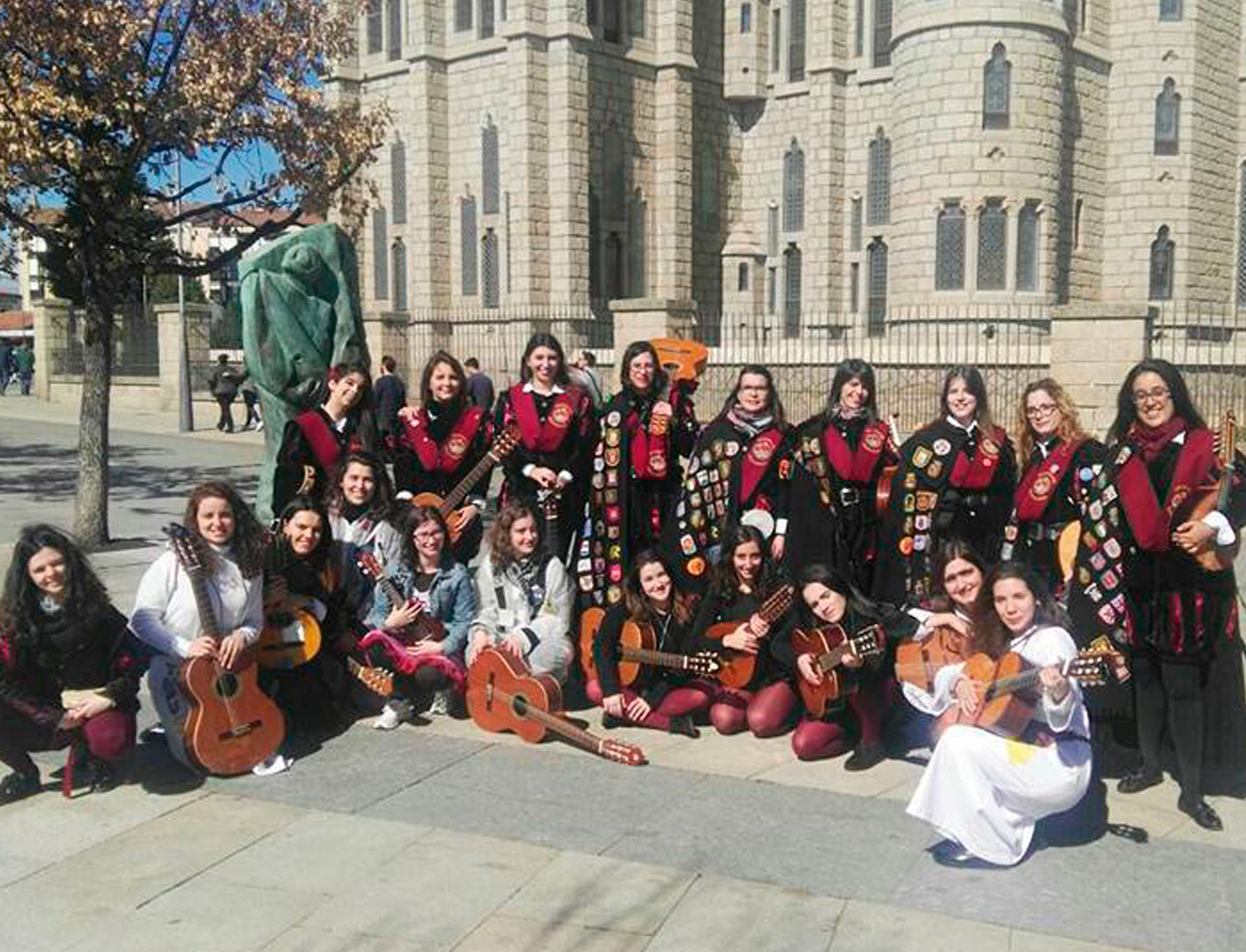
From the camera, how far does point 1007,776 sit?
4289 millimetres

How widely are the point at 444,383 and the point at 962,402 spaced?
269cm

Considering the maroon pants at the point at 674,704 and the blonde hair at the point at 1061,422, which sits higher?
the blonde hair at the point at 1061,422

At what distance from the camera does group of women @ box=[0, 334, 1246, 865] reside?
4770 mm

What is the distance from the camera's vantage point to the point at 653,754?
5.58 meters

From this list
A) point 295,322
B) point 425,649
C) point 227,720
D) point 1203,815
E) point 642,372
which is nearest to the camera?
point 1203,815

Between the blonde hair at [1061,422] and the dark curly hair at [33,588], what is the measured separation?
158 inches

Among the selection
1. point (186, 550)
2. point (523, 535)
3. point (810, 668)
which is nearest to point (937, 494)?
point (810, 668)

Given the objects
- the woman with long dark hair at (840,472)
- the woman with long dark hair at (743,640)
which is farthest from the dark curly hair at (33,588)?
the woman with long dark hair at (840,472)

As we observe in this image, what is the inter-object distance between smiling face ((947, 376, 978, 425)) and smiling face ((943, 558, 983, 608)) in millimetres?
913

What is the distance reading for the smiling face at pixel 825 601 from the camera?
538 cm

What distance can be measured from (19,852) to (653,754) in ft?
8.25

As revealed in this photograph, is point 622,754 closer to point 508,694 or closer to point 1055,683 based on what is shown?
point 508,694

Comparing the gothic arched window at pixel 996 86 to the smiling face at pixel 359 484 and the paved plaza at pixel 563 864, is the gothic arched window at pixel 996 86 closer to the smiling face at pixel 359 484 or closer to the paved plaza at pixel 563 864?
the smiling face at pixel 359 484

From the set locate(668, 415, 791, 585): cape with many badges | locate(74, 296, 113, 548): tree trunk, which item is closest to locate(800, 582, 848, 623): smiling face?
locate(668, 415, 791, 585): cape with many badges
